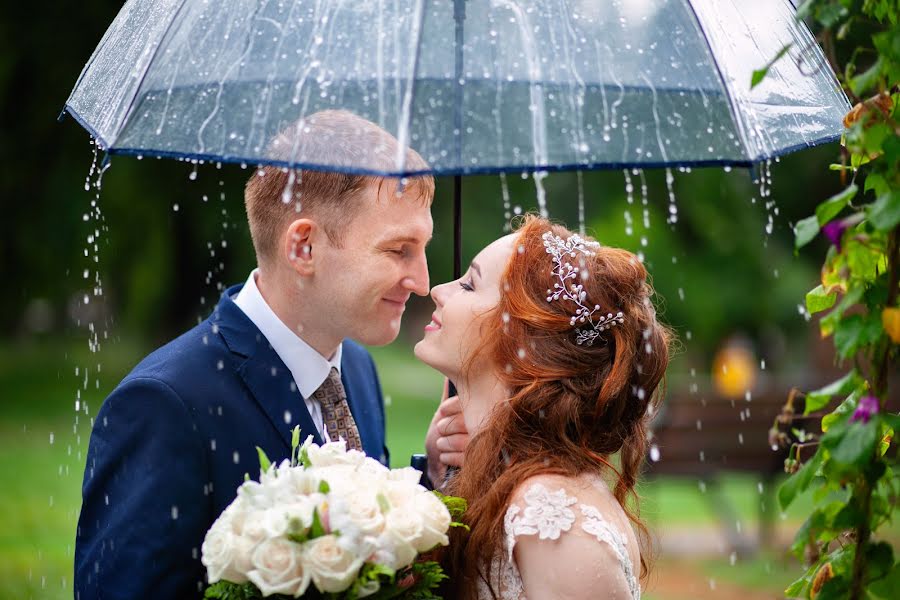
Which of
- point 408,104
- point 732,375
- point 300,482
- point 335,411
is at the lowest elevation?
point 732,375

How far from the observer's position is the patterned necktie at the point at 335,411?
3611 millimetres

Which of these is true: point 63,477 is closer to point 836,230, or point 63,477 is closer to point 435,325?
point 435,325

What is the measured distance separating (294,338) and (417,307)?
4262cm

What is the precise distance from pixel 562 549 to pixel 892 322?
3.75ft

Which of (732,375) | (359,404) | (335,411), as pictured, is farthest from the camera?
(732,375)

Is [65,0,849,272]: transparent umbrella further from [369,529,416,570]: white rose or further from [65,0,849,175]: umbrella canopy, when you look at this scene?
[369,529,416,570]: white rose

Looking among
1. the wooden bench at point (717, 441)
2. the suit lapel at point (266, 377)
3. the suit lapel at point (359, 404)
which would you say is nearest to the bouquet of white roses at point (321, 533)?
the suit lapel at point (266, 377)

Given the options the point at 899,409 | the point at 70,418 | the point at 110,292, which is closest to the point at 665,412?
the point at 899,409

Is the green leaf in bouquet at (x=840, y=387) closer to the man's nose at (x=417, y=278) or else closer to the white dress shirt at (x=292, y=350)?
the man's nose at (x=417, y=278)

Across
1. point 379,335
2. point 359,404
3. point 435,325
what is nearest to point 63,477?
point 359,404

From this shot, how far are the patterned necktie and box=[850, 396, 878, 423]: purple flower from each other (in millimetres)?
1709

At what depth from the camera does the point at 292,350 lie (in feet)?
11.5

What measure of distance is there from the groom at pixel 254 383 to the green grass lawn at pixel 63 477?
1.24 meters

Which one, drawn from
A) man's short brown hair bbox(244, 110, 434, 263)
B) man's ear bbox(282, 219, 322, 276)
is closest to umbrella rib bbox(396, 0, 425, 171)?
man's short brown hair bbox(244, 110, 434, 263)
